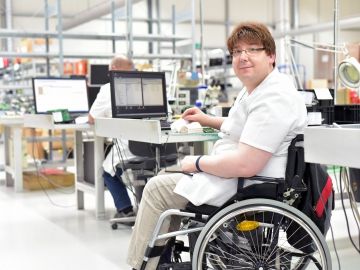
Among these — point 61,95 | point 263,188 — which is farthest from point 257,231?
point 61,95

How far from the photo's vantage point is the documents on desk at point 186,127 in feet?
7.82

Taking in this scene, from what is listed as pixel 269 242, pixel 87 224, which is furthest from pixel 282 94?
pixel 87 224

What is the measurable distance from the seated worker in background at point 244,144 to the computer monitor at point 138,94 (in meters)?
1.22

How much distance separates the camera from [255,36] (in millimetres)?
1832

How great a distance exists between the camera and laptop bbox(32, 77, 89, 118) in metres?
4.23

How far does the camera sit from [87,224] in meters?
3.60

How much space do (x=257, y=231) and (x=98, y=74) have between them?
3.19m

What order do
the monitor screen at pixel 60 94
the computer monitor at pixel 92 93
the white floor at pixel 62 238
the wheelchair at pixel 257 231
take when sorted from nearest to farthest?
the wheelchair at pixel 257 231, the white floor at pixel 62 238, the monitor screen at pixel 60 94, the computer monitor at pixel 92 93

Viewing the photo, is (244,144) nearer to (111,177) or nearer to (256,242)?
(256,242)

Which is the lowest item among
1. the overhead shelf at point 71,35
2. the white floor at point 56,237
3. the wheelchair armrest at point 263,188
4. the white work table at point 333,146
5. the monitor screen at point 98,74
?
the white floor at point 56,237

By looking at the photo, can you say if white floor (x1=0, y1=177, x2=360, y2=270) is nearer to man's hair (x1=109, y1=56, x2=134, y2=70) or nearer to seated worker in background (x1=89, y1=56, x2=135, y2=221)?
seated worker in background (x1=89, y1=56, x2=135, y2=221)

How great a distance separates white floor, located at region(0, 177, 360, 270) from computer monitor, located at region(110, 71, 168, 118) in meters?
0.78

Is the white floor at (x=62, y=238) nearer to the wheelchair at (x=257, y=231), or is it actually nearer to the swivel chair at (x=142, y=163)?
the swivel chair at (x=142, y=163)

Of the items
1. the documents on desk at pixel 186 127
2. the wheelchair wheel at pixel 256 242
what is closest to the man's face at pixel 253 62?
the wheelchair wheel at pixel 256 242
